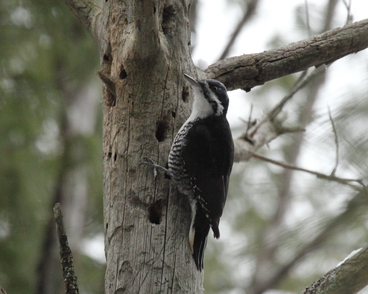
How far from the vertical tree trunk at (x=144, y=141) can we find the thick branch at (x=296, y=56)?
419 millimetres

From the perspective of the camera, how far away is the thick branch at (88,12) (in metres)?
3.94

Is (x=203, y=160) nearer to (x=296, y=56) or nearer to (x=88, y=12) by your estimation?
(x=296, y=56)

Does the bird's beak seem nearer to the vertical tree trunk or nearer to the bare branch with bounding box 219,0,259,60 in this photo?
the vertical tree trunk

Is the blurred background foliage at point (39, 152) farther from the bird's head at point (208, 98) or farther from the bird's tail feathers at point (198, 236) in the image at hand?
the bird's tail feathers at point (198, 236)

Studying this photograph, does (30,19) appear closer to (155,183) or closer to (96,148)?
(96,148)

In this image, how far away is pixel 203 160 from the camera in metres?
3.72

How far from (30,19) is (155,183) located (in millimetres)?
4036

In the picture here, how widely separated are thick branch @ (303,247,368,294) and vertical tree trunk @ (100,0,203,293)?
94cm

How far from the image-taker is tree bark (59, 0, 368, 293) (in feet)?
9.98

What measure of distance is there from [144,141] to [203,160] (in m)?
0.56

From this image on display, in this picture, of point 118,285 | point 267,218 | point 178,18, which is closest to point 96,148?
point 178,18

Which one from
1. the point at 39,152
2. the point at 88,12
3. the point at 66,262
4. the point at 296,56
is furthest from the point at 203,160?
the point at 39,152

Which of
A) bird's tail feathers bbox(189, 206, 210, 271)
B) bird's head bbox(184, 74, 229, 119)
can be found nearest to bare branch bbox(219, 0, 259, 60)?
bird's head bbox(184, 74, 229, 119)

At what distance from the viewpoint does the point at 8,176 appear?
19.6 feet
